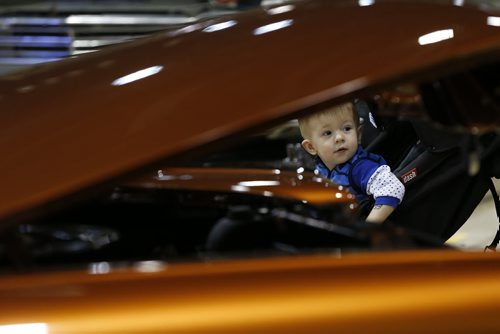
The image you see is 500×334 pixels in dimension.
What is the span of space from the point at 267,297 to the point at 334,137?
0.80 meters

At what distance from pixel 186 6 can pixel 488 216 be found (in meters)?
4.47

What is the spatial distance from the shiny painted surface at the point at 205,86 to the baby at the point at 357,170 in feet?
1.69

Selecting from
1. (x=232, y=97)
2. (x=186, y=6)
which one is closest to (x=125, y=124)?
(x=232, y=97)

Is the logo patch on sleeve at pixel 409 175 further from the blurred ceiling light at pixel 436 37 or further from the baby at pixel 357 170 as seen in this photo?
the blurred ceiling light at pixel 436 37

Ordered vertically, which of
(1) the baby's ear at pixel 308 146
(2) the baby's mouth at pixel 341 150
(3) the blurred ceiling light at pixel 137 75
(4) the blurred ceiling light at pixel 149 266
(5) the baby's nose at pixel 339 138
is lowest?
(4) the blurred ceiling light at pixel 149 266

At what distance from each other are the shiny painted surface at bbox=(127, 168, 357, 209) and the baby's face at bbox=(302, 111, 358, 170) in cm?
7

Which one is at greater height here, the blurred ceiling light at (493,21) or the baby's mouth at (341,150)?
the blurred ceiling light at (493,21)

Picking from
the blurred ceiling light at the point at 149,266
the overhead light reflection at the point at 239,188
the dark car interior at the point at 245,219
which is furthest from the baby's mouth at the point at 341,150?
the blurred ceiling light at the point at 149,266

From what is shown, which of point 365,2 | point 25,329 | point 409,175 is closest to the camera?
point 25,329

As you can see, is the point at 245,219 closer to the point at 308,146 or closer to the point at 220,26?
the point at 220,26

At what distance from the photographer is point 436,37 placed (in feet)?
4.60

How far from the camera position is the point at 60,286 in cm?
126

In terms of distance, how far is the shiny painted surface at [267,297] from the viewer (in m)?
1.22

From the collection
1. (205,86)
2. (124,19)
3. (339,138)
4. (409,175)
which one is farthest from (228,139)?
(124,19)
